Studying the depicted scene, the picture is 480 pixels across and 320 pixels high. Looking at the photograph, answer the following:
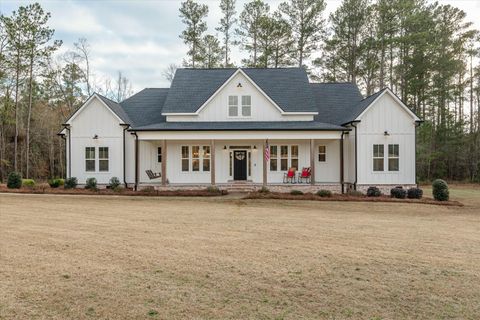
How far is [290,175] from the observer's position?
21078 millimetres

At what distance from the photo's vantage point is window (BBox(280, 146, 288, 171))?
2216 centimetres

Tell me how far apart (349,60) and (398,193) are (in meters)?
20.9

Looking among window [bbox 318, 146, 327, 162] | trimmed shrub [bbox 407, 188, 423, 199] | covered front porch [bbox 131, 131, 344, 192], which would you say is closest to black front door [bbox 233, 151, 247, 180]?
covered front porch [bbox 131, 131, 344, 192]

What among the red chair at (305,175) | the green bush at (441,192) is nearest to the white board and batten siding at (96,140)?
the red chair at (305,175)

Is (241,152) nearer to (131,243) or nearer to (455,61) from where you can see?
(131,243)

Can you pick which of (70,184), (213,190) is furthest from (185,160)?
(70,184)

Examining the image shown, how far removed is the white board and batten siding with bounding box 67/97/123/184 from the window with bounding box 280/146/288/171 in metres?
9.69

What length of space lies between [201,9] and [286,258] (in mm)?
34116

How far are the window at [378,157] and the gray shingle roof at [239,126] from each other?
2244 millimetres

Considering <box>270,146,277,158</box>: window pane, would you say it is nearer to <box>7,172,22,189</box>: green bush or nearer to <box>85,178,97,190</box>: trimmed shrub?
<box>85,178,97,190</box>: trimmed shrub

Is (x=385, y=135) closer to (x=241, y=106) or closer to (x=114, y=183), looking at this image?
(x=241, y=106)

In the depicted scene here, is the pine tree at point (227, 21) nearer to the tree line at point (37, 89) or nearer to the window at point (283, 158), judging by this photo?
the tree line at point (37, 89)

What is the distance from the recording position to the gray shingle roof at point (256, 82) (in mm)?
22281

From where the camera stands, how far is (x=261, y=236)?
29.7ft
